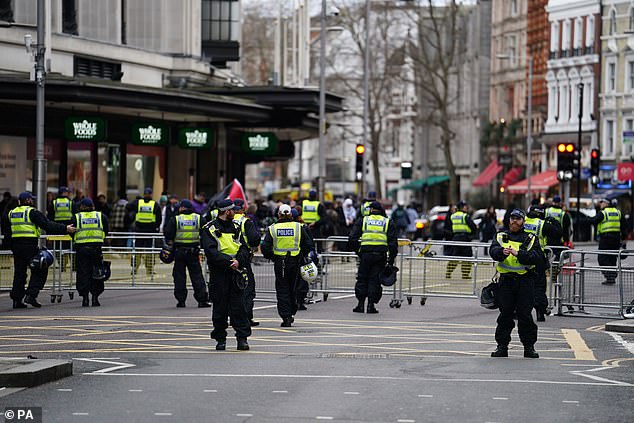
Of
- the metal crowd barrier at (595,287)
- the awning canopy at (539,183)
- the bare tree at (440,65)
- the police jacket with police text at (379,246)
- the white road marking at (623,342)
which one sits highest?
the bare tree at (440,65)

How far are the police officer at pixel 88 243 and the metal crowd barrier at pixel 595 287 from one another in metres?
7.30

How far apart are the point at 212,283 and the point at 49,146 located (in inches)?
892

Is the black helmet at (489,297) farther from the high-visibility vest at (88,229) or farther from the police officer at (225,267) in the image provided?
the high-visibility vest at (88,229)

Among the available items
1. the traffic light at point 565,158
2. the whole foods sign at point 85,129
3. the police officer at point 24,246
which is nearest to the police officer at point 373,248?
the police officer at point 24,246

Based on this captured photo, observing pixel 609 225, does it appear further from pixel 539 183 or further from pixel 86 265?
pixel 539 183

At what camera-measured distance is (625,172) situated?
Result: 66.1 metres

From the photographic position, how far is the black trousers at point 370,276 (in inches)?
912

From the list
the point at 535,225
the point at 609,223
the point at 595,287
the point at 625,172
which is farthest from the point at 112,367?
the point at 625,172

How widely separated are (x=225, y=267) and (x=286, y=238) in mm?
3932


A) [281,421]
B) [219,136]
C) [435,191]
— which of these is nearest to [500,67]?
[435,191]

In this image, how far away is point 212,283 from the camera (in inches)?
672

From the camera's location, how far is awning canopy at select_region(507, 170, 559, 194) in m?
76.8

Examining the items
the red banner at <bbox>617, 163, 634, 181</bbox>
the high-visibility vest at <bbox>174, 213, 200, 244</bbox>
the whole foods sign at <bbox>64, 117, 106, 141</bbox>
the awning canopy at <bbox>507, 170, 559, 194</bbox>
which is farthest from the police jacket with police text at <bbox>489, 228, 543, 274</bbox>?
the awning canopy at <bbox>507, 170, 559, 194</bbox>

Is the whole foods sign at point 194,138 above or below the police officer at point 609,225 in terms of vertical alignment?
above
